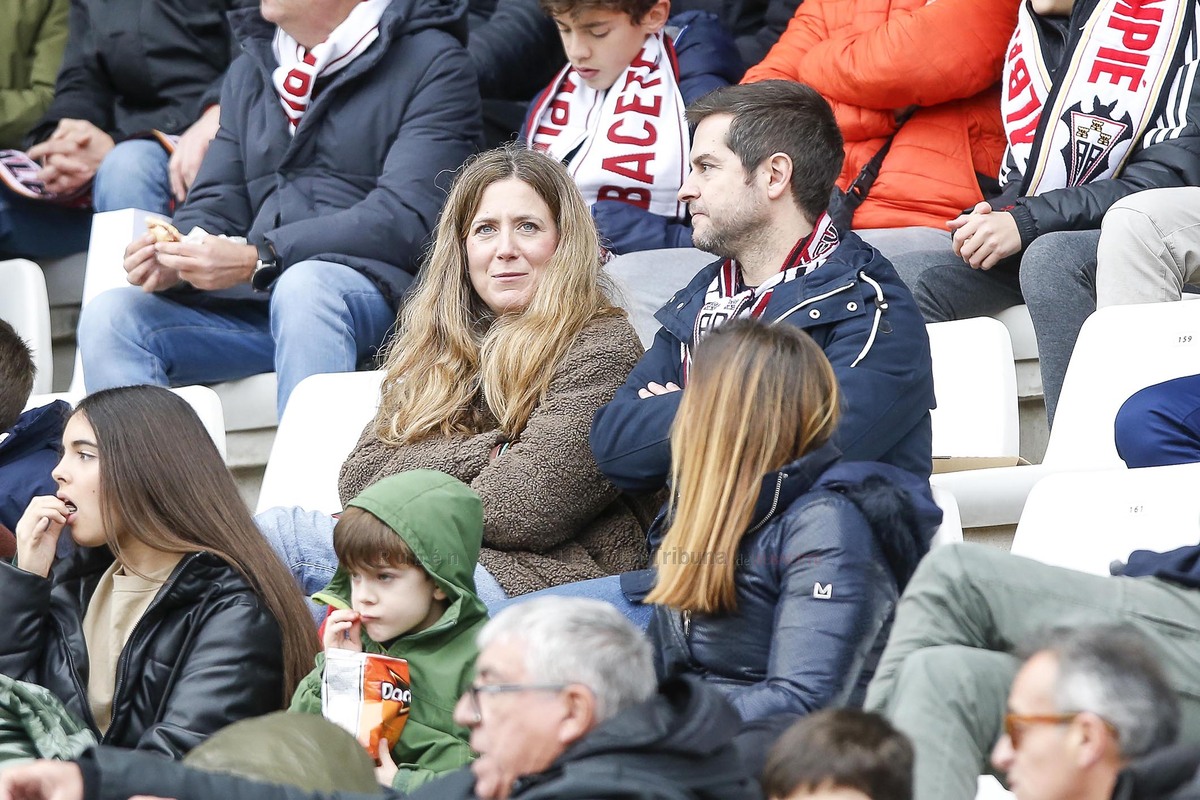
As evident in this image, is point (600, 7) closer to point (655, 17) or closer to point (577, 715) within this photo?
point (655, 17)

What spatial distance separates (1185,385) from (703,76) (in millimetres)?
1879

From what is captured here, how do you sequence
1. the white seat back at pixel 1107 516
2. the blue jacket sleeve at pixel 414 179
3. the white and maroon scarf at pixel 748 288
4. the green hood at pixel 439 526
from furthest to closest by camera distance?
the blue jacket sleeve at pixel 414 179
the white and maroon scarf at pixel 748 288
the green hood at pixel 439 526
the white seat back at pixel 1107 516

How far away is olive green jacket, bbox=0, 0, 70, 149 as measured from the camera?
5.18m

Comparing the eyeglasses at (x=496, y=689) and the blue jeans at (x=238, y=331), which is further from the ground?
the eyeglasses at (x=496, y=689)

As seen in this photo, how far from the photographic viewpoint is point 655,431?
2742 mm

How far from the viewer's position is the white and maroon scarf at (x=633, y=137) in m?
4.17

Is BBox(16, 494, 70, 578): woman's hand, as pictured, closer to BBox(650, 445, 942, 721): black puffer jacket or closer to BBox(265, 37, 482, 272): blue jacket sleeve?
BBox(650, 445, 942, 721): black puffer jacket

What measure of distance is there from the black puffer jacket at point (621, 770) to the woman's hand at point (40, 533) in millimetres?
762

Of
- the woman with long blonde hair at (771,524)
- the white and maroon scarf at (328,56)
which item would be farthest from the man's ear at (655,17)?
the woman with long blonde hair at (771,524)

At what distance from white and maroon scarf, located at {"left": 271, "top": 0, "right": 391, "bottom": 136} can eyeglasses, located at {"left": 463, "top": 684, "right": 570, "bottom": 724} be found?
267cm

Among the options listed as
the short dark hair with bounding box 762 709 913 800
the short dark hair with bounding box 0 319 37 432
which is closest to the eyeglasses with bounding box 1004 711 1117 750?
the short dark hair with bounding box 762 709 913 800

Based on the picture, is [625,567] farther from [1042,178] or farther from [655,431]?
[1042,178]

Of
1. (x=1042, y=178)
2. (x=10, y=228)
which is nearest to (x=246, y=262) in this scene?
(x=10, y=228)

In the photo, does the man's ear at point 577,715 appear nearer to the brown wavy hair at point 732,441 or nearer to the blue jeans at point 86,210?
the brown wavy hair at point 732,441
